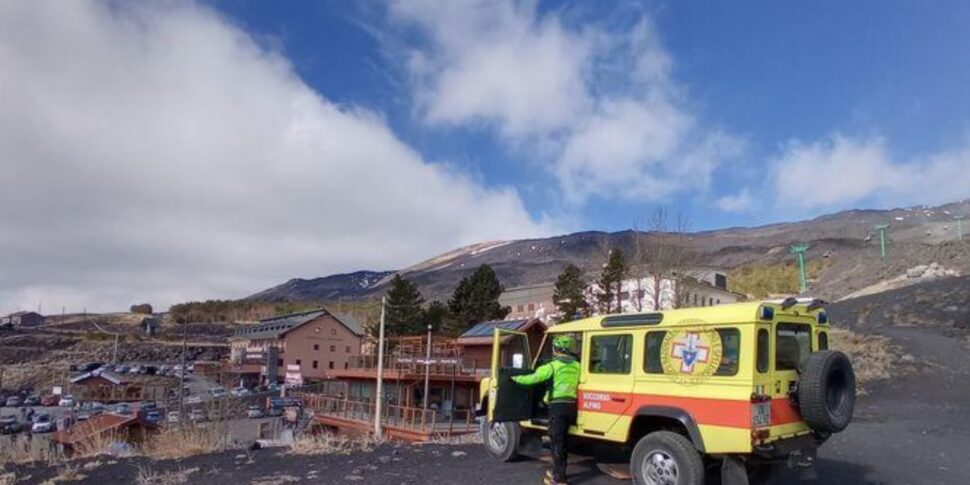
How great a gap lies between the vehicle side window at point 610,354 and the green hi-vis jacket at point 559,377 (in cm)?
28

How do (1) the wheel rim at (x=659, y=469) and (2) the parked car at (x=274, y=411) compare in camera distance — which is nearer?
(1) the wheel rim at (x=659, y=469)

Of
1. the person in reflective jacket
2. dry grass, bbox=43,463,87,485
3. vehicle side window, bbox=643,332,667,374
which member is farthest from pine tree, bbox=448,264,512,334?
vehicle side window, bbox=643,332,667,374

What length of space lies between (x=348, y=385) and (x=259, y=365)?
45.0 metres

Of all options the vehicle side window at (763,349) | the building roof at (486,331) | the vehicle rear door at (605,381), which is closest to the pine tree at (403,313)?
the building roof at (486,331)

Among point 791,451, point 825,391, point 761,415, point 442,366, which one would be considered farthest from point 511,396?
point 442,366

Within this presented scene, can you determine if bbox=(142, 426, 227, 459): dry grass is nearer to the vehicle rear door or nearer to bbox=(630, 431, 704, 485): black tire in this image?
the vehicle rear door

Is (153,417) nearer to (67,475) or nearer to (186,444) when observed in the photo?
(186,444)

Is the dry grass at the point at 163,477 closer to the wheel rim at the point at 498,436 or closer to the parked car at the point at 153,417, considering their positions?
the wheel rim at the point at 498,436

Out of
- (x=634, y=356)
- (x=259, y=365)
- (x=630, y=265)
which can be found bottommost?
(x=259, y=365)

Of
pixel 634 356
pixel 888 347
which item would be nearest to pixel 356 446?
pixel 634 356

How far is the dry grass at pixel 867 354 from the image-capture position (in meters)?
24.7

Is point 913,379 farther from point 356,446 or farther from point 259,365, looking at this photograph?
point 259,365

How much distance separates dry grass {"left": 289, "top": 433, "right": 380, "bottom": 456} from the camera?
41.6 feet

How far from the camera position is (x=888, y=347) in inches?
1086
